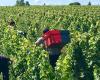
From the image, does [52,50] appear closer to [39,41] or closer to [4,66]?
[39,41]

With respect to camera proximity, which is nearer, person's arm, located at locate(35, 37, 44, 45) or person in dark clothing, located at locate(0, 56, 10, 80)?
person in dark clothing, located at locate(0, 56, 10, 80)

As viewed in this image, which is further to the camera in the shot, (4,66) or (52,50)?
(52,50)

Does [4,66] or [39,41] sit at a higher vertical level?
[39,41]

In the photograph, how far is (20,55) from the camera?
1377 centimetres

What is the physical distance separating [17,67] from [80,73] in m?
1.87

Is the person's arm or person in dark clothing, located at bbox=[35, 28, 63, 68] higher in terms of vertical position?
the person's arm

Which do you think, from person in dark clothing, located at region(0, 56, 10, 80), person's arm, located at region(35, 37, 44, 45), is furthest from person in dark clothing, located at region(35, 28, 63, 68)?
person in dark clothing, located at region(0, 56, 10, 80)

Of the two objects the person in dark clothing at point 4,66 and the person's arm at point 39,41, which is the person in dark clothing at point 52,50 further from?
the person in dark clothing at point 4,66

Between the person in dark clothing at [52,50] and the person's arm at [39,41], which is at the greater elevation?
Result: the person's arm at [39,41]

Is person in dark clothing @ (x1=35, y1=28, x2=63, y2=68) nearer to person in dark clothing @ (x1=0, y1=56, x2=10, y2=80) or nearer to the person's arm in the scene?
the person's arm

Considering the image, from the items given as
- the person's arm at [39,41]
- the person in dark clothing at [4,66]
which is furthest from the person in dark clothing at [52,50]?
the person in dark clothing at [4,66]

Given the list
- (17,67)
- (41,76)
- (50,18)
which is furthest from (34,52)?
(50,18)

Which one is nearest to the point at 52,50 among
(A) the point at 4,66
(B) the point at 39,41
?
(B) the point at 39,41

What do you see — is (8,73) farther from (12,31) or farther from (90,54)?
(12,31)
